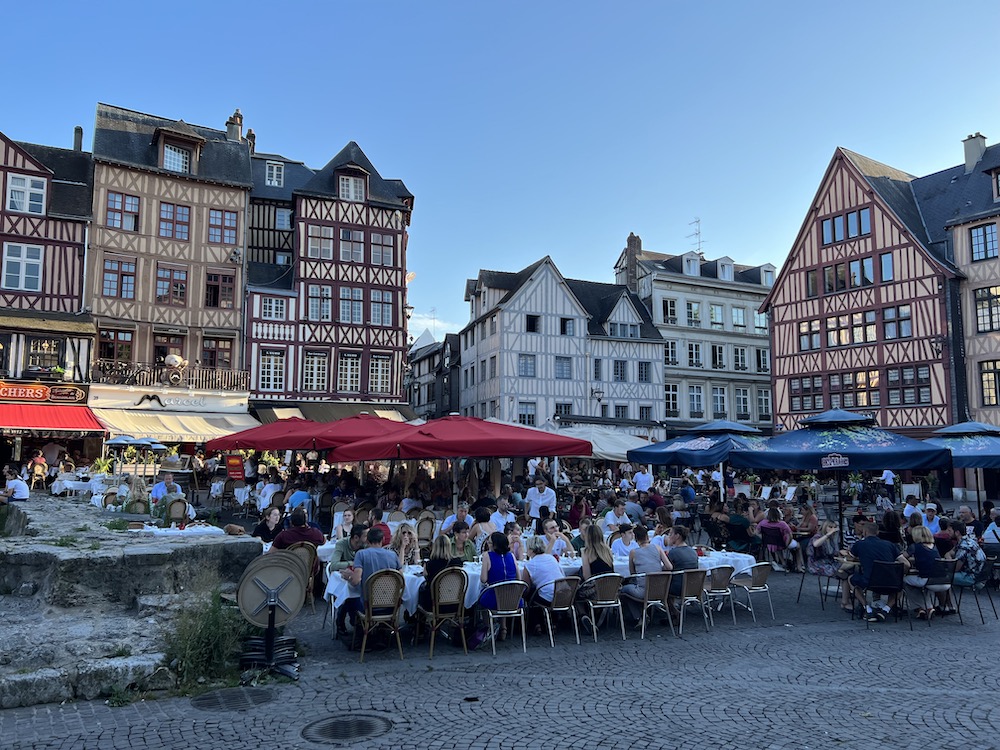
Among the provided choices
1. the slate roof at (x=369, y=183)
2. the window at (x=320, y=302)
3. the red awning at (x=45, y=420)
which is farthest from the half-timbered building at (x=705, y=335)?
the red awning at (x=45, y=420)

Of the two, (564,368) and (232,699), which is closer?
(232,699)

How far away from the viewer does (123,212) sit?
2745cm

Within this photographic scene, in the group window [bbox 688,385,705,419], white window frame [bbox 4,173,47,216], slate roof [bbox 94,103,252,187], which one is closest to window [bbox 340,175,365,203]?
slate roof [bbox 94,103,252,187]

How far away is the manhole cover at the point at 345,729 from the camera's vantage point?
4.94 meters

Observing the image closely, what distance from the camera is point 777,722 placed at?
525cm

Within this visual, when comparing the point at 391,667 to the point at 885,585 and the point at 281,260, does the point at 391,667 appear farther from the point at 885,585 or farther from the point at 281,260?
the point at 281,260

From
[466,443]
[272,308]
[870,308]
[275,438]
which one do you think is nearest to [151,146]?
[272,308]

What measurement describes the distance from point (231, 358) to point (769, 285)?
28.7m

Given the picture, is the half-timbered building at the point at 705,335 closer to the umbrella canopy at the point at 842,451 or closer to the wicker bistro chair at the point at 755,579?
the umbrella canopy at the point at 842,451

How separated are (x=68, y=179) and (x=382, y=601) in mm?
26229

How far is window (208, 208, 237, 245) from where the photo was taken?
95.0 feet

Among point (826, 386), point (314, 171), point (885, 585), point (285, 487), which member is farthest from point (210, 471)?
point (826, 386)

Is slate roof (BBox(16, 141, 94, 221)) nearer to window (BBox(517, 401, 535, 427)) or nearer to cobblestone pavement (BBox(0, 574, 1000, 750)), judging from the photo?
window (BBox(517, 401, 535, 427))

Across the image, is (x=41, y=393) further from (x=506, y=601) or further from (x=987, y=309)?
(x=987, y=309)
